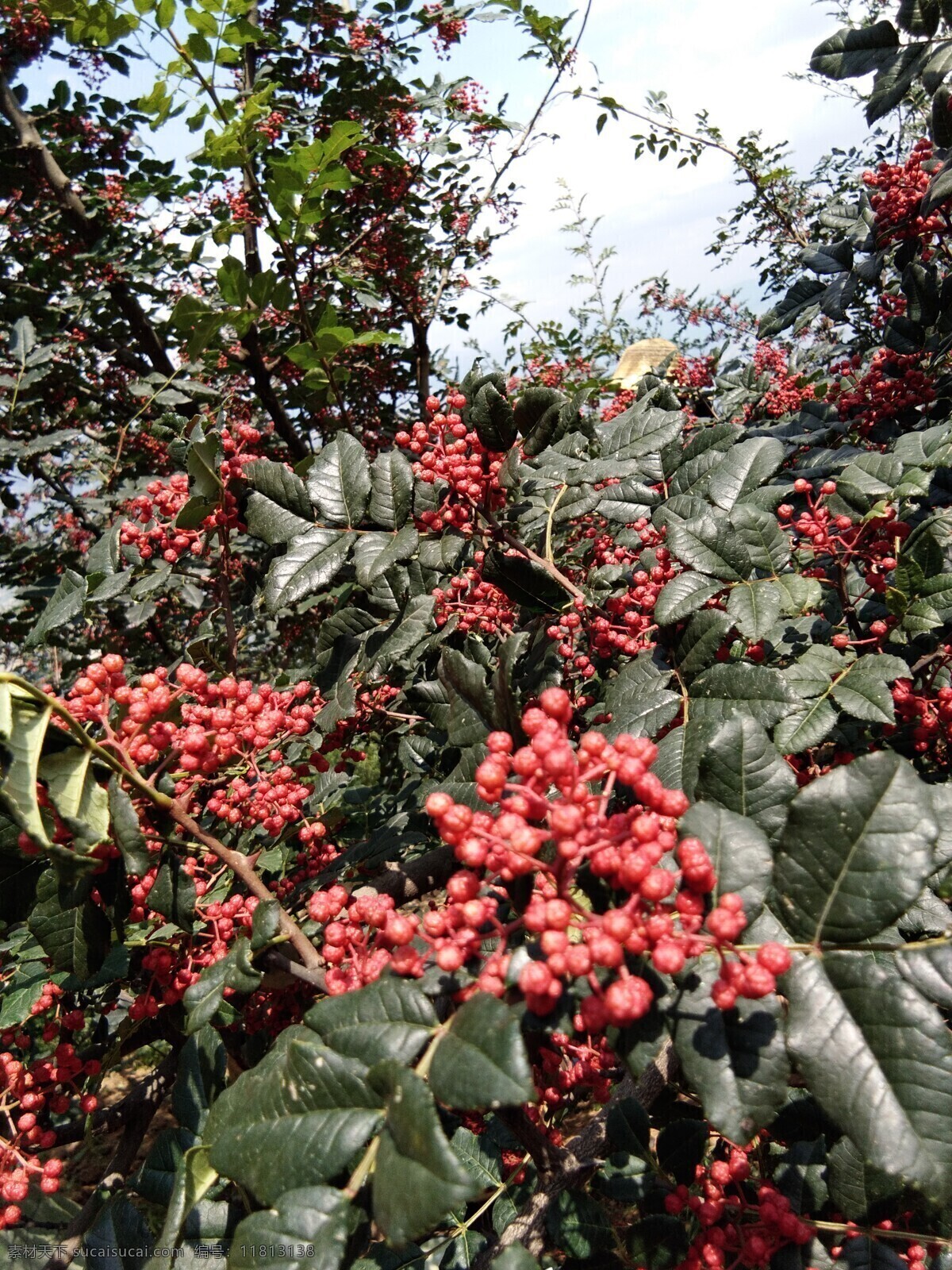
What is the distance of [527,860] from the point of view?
883mm

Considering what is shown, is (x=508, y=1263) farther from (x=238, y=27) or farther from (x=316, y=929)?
(x=238, y=27)

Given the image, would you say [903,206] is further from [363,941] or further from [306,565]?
[363,941]

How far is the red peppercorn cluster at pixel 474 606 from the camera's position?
201cm

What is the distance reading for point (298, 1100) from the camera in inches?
34.7

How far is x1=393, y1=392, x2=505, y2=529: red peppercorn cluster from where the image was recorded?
1690mm

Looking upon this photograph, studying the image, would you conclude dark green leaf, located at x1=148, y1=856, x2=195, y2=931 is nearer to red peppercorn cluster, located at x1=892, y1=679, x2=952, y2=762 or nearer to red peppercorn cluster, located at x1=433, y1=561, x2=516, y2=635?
red peppercorn cluster, located at x1=433, y1=561, x2=516, y2=635

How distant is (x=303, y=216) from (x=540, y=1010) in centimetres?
241

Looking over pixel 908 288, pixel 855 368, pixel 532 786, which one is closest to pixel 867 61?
pixel 908 288

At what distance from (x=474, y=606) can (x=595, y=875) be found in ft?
3.94

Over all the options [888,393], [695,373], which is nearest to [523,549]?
[888,393]

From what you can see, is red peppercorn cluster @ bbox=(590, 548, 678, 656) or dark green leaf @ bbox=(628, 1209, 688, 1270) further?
red peppercorn cluster @ bbox=(590, 548, 678, 656)

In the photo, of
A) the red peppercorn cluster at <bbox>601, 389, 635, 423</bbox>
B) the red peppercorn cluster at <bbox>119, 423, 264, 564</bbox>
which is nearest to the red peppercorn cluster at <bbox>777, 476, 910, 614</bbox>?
the red peppercorn cluster at <bbox>119, 423, 264, 564</bbox>

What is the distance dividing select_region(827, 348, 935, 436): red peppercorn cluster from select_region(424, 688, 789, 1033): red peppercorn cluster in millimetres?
2425

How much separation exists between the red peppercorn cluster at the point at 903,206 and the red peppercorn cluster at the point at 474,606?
2105mm
